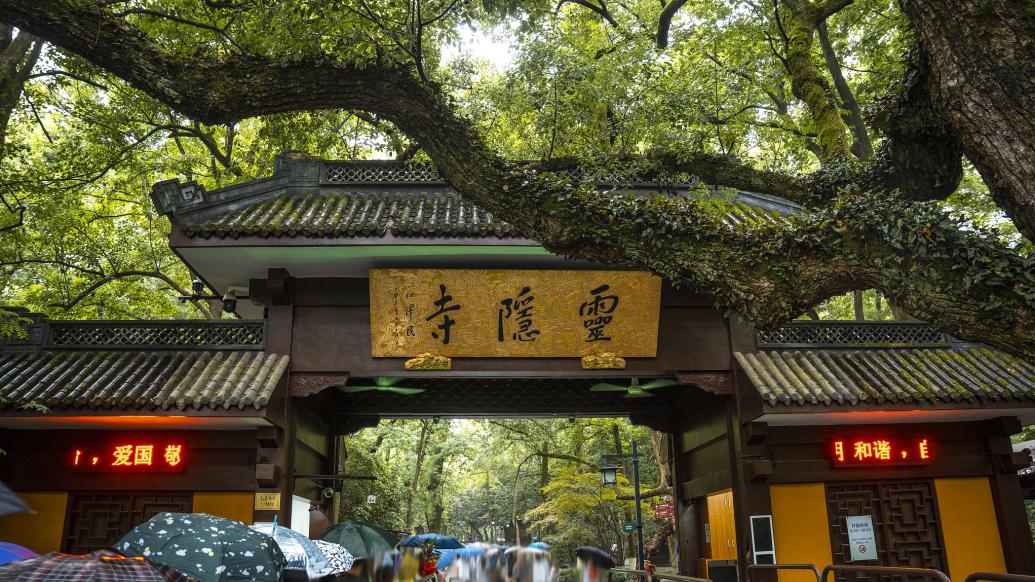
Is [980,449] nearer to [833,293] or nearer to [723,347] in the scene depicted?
[723,347]

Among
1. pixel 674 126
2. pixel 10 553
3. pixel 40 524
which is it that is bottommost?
pixel 10 553

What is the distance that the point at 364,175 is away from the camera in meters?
10.3

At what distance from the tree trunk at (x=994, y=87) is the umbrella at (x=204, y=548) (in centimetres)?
449

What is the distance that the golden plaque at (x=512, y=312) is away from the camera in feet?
28.8

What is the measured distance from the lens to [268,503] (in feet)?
27.6

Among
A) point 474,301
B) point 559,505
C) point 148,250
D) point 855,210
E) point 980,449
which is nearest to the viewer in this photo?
point 855,210

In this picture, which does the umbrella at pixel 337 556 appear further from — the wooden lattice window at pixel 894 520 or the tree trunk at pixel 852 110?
the tree trunk at pixel 852 110

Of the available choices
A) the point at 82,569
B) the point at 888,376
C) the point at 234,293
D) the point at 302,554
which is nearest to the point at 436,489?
the point at 234,293

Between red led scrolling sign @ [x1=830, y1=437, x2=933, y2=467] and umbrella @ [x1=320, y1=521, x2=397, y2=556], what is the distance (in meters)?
5.97

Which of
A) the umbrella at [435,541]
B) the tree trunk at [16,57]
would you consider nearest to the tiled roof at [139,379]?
the umbrella at [435,541]

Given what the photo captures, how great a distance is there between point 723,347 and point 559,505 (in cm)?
1056

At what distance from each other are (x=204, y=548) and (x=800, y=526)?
7660mm

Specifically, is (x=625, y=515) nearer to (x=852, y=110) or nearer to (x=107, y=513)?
(x=852, y=110)

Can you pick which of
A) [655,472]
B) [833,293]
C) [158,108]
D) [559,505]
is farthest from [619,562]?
[833,293]
